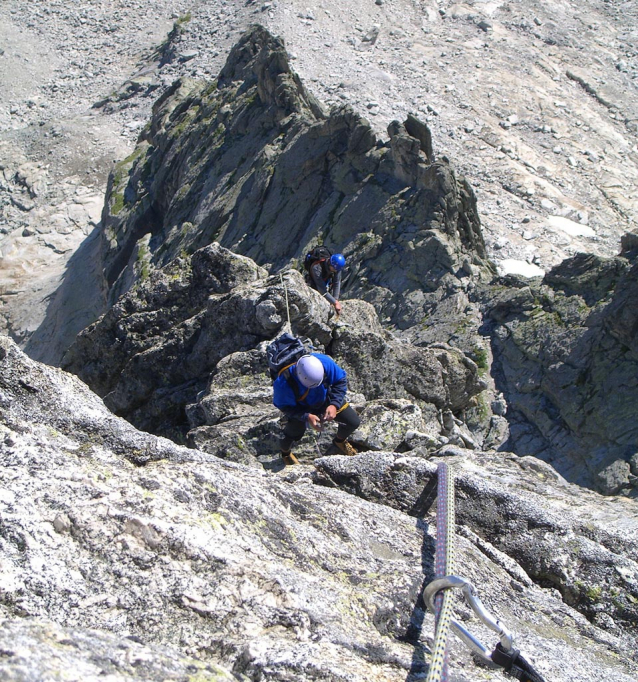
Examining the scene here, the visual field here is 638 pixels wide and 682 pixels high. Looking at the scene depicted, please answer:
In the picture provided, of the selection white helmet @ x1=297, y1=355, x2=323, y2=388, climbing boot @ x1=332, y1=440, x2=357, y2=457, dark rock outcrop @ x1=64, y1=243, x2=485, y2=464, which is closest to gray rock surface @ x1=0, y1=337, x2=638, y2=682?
white helmet @ x1=297, y1=355, x2=323, y2=388

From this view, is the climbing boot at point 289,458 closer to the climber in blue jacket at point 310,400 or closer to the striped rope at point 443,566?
the climber in blue jacket at point 310,400

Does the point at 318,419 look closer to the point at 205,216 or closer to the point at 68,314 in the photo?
the point at 205,216

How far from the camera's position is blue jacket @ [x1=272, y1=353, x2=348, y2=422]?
32.4 ft

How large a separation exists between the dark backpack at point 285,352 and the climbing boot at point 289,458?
4.46 ft

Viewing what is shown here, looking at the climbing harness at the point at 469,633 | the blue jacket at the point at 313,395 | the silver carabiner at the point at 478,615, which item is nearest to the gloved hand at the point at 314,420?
the blue jacket at the point at 313,395

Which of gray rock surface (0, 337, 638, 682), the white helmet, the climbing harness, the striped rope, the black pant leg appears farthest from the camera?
the black pant leg

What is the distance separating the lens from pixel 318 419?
9805 millimetres

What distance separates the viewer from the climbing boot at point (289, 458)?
1036cm

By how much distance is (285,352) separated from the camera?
31.7 ft

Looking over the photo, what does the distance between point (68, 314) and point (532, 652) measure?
42.8 metres

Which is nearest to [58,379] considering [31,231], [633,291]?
[633,291]

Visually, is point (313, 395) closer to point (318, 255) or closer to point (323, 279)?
point (323, 279)

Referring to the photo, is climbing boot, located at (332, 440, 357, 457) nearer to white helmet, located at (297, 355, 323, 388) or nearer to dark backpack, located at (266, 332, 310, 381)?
white helmet, located at (297, 355, 323, 388)

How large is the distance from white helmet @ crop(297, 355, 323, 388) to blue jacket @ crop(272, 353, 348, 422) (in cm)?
35
